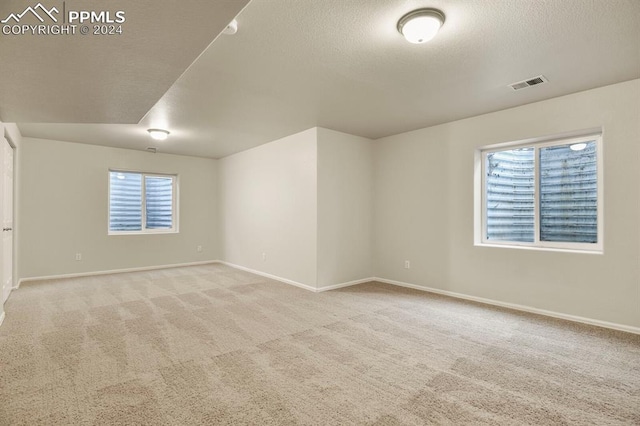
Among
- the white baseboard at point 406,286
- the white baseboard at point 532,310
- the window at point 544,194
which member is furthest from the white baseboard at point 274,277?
the window at point 544,194

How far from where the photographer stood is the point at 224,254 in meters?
7.25

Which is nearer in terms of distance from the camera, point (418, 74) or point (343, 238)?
point (418, 74)

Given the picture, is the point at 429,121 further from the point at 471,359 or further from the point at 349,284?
the point at 471,359

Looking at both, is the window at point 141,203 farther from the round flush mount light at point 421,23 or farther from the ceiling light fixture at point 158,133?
the round flush mount light at point 421,23

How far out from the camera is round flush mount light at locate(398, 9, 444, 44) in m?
2.03

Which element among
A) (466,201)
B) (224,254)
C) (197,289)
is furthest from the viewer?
(224,254)

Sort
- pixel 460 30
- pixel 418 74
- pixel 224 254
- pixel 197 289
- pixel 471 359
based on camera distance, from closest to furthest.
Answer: pixel 460 30, pixel 471 359, pixel 418 74, pixel 197 289, pixel 224 254

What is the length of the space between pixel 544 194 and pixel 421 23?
2.90 m

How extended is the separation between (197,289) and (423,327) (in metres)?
→ 3.33

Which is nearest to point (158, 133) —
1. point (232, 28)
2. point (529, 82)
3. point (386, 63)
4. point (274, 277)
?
point (274, 277)

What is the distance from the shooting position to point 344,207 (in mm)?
5109

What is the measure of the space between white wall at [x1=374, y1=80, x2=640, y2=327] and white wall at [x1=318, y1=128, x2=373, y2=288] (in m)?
0.21

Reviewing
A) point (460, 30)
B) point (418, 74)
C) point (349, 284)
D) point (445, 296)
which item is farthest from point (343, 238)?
point (460, 30)

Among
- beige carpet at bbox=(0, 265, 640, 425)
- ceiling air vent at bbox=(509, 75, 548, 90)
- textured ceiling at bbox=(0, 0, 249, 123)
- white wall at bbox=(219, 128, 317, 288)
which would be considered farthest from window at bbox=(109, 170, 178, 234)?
ceiling air vent at bbox=(509, 75, 548, 90)
